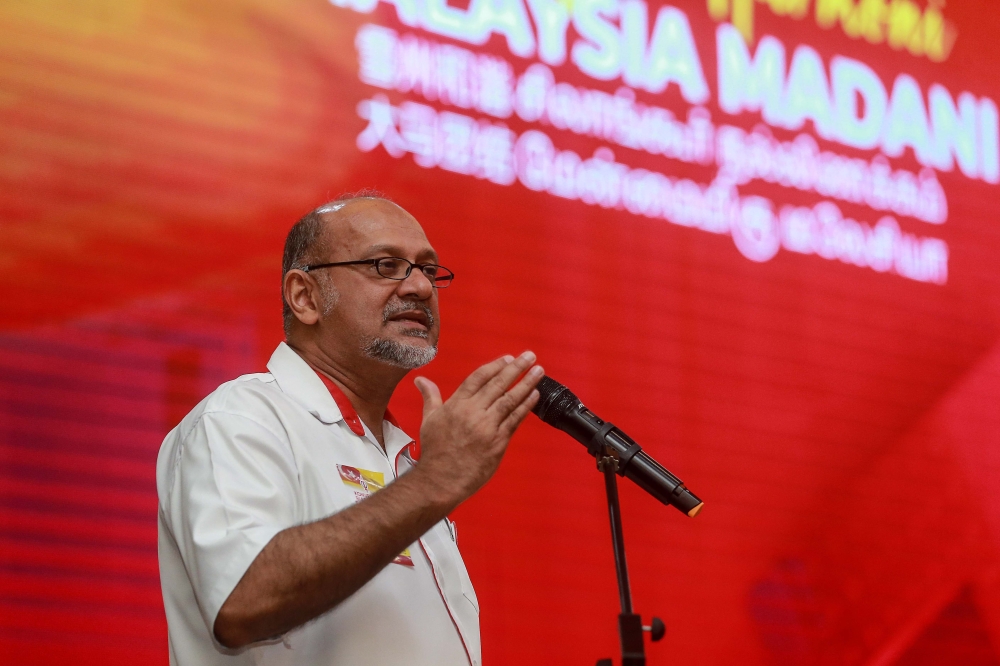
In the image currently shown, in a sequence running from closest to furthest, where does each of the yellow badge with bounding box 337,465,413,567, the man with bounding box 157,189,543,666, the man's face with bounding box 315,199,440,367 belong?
the man with bounding box 157,189,543,666 < the yellow badge with bounding box 337,465,413,567 < the man's face with bounding box 315,199,440,367

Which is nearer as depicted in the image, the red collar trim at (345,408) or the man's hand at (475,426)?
the man's hand at (475,426)

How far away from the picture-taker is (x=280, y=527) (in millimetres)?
1554

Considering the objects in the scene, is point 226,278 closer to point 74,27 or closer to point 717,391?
point 74,27

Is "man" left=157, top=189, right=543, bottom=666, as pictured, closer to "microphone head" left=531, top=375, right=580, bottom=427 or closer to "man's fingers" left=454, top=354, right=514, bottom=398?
"man's fingers" left=454, top=354, right=514, bottom=398

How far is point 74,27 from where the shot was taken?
2537 millimetres

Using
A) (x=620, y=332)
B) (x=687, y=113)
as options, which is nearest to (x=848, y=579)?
(x=620, y=332)

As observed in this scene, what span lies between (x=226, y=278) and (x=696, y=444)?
1.37 metres

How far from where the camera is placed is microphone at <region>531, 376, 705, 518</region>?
1.61 metres

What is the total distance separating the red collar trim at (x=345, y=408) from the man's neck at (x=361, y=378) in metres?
0.02

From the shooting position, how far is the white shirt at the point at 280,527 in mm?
1519

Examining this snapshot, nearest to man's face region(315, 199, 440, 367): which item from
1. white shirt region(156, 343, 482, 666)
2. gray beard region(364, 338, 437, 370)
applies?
gray beard region(364, 338, 437, 370)

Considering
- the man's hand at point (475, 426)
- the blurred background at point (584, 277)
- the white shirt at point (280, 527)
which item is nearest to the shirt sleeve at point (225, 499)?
the white shirt at point (280, 527)

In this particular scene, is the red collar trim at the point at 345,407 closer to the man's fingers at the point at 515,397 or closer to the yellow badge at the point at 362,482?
the yellow badge at the point at 362,482

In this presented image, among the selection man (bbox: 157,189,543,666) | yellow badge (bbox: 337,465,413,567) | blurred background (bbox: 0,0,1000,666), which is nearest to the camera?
man (bbox: 157,189,543,666)
